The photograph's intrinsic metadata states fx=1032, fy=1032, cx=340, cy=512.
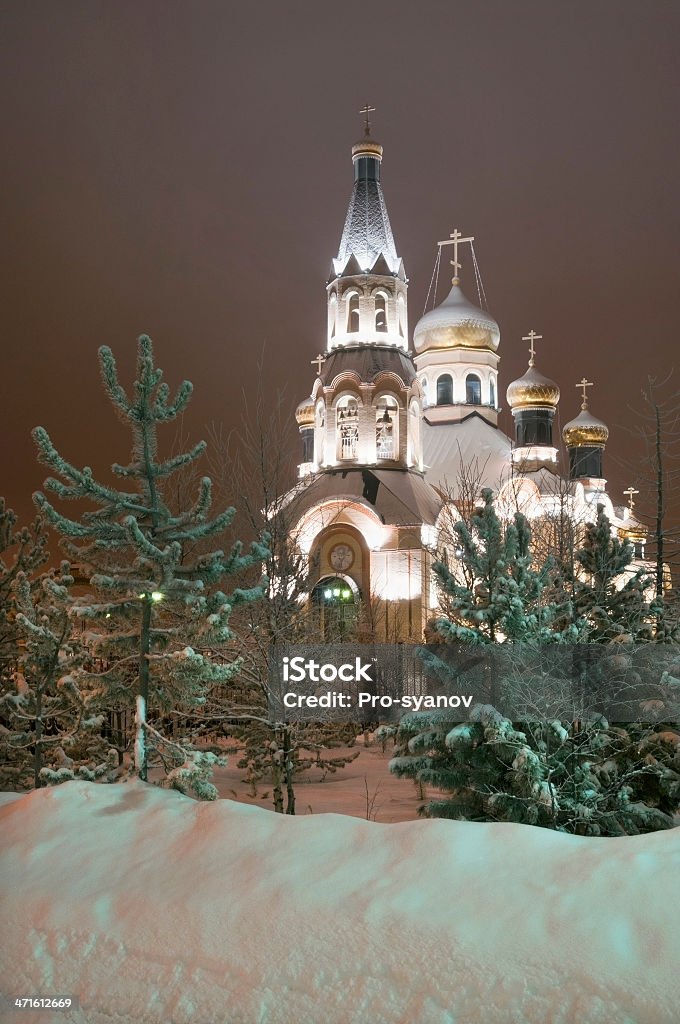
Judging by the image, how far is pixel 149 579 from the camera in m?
8.78

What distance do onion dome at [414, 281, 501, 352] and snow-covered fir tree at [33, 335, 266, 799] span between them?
1447 inches

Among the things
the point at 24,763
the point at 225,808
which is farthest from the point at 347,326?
the point at 225,808

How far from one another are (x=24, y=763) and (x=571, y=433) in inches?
1357

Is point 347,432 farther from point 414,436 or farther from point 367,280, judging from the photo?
point 367,280

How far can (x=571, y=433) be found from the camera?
44.7 meters

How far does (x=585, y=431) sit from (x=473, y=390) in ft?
16.9

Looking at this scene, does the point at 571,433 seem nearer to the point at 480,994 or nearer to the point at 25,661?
the point at 25,661

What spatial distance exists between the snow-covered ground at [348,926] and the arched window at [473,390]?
40.1 meters

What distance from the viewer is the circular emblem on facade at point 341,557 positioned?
33844 mm

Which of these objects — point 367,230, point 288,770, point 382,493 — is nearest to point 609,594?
point 288,770

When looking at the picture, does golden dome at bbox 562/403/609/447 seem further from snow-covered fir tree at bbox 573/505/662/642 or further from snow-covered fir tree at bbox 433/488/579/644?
snow-covered fir tree at bbox 433/488/579/644

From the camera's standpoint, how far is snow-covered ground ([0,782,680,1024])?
4.34 m

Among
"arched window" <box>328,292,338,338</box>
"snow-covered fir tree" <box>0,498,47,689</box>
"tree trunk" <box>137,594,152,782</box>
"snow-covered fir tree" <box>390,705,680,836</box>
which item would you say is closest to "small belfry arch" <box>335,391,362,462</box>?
"arched window" <box>328,292,338,338</box>

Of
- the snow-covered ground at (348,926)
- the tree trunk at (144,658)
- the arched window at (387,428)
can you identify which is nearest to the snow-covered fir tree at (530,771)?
the tree trunk at (144,658)
